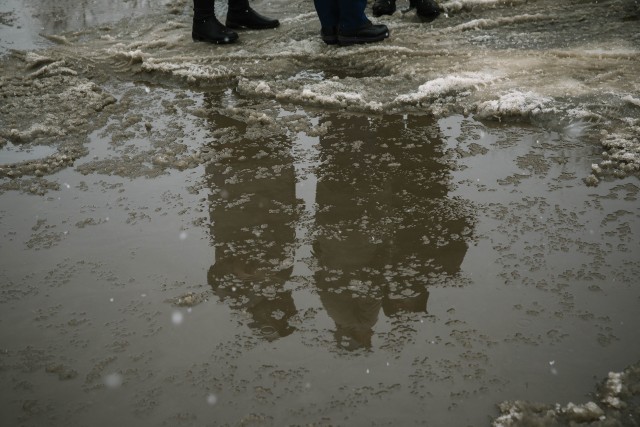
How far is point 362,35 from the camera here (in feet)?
15.0

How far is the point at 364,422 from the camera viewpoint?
1616 millimetres

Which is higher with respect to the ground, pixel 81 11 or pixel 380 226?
pixel 81 11

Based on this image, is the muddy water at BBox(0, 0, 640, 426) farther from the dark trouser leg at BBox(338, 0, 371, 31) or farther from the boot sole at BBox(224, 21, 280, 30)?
the boot sole at BBox(224, 21, 280, 30)

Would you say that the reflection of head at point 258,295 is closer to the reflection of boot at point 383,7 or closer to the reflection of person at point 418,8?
the reflection of person at point 418,8

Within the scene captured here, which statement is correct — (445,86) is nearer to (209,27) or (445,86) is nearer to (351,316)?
(351,316)

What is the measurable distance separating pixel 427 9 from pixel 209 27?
1.82 m

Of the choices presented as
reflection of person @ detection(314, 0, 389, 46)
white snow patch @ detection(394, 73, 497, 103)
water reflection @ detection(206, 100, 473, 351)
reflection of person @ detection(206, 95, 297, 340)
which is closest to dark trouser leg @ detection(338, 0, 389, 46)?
reflection of person @ detection(314, 0, 389, 46)

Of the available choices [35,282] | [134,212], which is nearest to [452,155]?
[134,212]

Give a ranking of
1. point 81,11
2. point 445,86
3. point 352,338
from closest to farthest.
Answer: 1. point 352,338
2. point 445,86
3. point 81,11

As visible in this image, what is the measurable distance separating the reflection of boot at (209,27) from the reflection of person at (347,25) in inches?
31.3

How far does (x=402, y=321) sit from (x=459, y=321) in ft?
0.60

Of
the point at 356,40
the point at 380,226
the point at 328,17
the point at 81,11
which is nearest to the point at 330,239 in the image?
the point at 380,226

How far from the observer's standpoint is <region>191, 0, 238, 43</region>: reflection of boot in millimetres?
4855

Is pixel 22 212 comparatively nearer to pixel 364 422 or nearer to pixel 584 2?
pixel 364 422
